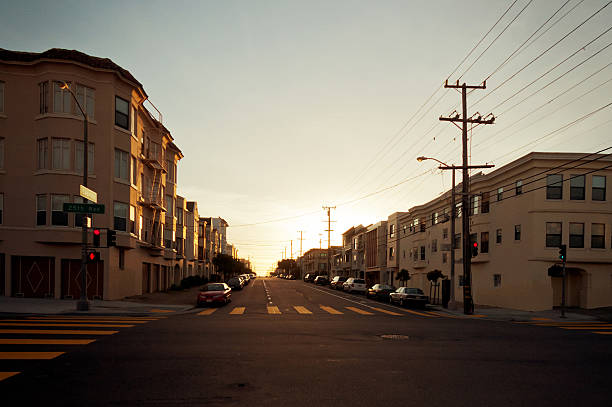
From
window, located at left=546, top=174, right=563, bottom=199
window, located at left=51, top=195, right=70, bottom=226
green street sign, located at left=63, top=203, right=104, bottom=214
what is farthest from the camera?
window, located at left=546, top=174, right=563, bottom=199

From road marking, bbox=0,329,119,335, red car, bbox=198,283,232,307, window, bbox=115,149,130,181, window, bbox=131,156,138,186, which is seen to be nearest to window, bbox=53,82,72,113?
window, bbox=115,149,130,181

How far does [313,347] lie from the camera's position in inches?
495

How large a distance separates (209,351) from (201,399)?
4.01 metres

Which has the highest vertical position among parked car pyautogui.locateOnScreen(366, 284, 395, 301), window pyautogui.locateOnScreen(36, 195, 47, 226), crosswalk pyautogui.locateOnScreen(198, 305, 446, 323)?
window pyautogui.locateOnScreen(36, 195, 47, 226)

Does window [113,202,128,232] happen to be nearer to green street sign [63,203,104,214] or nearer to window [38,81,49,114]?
window [38,81,49,114]

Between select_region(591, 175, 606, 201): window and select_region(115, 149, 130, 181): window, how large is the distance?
30136 mm

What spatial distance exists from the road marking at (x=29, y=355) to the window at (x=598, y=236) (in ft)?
105

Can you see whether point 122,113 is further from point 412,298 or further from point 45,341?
point 412,298

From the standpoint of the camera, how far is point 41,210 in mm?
28422

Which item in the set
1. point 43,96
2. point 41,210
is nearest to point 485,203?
point 41,210

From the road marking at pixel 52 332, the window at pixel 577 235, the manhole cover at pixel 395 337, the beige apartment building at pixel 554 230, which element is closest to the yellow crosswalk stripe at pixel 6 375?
the road marking at pixel 52 332

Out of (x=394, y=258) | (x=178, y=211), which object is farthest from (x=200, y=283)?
(x=394, y=258)

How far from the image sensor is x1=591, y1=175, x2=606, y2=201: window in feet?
105

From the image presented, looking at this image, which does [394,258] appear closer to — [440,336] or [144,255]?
[144,255]
